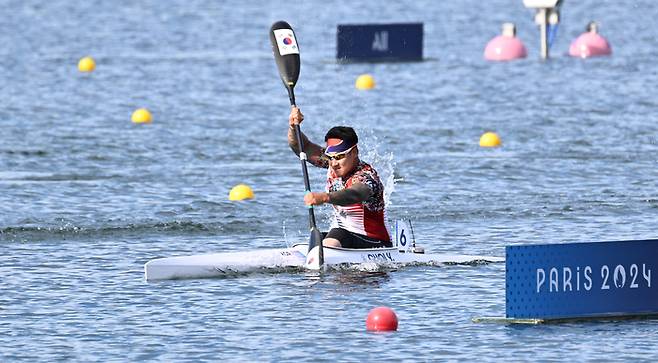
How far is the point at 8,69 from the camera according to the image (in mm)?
41750

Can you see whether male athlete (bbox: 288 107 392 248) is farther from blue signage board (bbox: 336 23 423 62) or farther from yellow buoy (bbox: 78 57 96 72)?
blue signage board (bbox: 336 23 423 62)

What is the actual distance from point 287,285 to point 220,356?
9.78 ft

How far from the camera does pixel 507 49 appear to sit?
41844 millimetres

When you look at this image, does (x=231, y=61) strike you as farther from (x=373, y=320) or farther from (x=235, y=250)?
(x=373, y=320)

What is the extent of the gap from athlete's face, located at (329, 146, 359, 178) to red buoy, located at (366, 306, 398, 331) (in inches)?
110

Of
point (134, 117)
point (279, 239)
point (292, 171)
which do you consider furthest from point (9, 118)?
point (279, 239)

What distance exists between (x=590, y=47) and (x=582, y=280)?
29.5 meters

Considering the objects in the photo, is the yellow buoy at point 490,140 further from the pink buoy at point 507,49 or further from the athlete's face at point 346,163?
the pink buoy at point 507,49

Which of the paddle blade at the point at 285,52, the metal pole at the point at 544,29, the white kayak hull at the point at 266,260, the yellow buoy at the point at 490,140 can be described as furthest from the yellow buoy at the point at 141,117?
the white kayak hull at the point at 266,260

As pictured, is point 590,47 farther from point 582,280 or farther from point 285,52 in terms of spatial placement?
point 582,280

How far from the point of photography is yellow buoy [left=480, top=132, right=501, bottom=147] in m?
26.6

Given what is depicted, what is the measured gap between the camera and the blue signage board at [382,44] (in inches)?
1671

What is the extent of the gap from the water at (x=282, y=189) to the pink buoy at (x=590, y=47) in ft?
1.76

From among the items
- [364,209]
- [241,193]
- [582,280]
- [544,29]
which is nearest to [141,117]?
[241,193]
